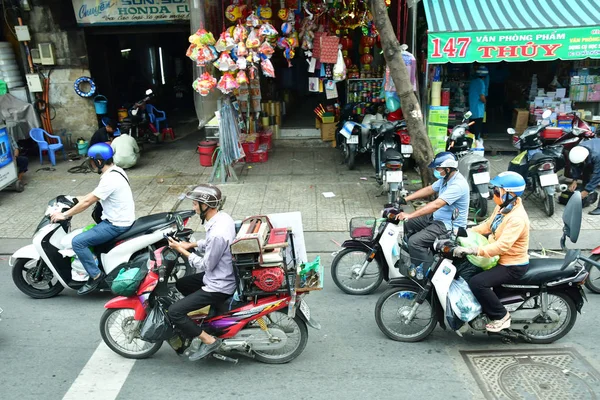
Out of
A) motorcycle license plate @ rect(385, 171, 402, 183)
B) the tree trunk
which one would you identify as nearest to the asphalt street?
motorcycle license plate @ rect(385, 171, 402, 183)

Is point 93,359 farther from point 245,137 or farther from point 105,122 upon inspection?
point 105,122

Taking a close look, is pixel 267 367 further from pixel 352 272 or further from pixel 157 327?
pixel 352 272

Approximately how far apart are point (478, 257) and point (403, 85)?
14.2ft

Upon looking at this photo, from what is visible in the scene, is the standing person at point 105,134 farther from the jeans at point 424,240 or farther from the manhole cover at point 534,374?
the manhole cover at point 534,374

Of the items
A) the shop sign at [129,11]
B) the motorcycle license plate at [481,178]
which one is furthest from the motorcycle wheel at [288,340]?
the shop sign at [129,11]

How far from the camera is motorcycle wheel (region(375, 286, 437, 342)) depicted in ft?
16.2

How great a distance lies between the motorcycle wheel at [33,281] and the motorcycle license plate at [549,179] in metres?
6.94

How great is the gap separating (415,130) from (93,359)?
5.88 m

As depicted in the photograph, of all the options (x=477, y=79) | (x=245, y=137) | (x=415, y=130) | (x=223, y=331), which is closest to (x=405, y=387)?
(x=223, y=331)

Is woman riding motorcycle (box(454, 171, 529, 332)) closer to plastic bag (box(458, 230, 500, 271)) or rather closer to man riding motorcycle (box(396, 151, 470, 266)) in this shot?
plastic bag (box(458, 230, 500, 271))

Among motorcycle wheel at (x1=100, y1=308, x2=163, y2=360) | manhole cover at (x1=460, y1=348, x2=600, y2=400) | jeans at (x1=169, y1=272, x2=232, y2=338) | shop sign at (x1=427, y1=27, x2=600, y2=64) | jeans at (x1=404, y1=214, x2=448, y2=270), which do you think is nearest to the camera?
manhole cover at (x1=460, y1=348, x2=600, y2=400)

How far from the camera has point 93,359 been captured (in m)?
→ 4.91

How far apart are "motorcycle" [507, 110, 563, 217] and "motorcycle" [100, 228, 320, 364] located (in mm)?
5211

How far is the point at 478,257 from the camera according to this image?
15.5 ft
